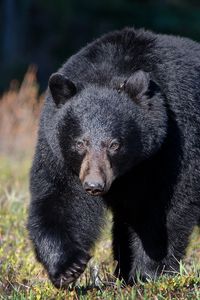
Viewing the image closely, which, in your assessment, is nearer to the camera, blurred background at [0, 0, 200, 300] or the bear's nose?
the bear's nose

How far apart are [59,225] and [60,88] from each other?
2.91 feet

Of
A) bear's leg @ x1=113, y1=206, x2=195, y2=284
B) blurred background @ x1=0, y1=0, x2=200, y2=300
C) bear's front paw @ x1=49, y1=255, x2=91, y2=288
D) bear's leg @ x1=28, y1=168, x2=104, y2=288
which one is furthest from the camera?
blurred background @ x1=0, y1=0, x2=200, y2=300

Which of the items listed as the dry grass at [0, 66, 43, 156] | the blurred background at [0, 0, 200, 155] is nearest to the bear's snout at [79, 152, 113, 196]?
the dry grass at [0, 66, 43, 156]

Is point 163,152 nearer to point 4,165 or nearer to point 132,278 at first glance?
point 132,278

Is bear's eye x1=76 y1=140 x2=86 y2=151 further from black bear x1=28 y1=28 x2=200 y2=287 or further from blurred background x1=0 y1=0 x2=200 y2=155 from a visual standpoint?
blurred background x1=0 y1=0 x2=200 y2=155

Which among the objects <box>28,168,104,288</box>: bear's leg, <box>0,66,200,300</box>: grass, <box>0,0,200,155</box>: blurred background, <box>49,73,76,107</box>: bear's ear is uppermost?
<box>49,73,76,107</box>: bear's ear

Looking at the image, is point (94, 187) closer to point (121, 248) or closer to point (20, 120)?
point (121, 248)

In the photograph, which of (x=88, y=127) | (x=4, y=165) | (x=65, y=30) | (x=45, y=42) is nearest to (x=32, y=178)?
(x=88, y=127)

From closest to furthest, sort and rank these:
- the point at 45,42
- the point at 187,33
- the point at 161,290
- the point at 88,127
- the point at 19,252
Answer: the point at 161,290, the point at 88,127, the point at 19,252, the point at 187,33, the point at 45,42

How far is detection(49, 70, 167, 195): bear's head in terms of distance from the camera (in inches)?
217

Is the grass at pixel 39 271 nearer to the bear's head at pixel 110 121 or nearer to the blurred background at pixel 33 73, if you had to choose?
the blurred background at pixel 33 73

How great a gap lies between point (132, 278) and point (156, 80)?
4.41 ft

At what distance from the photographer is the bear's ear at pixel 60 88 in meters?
5.57

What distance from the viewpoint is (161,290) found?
16.7 feet
